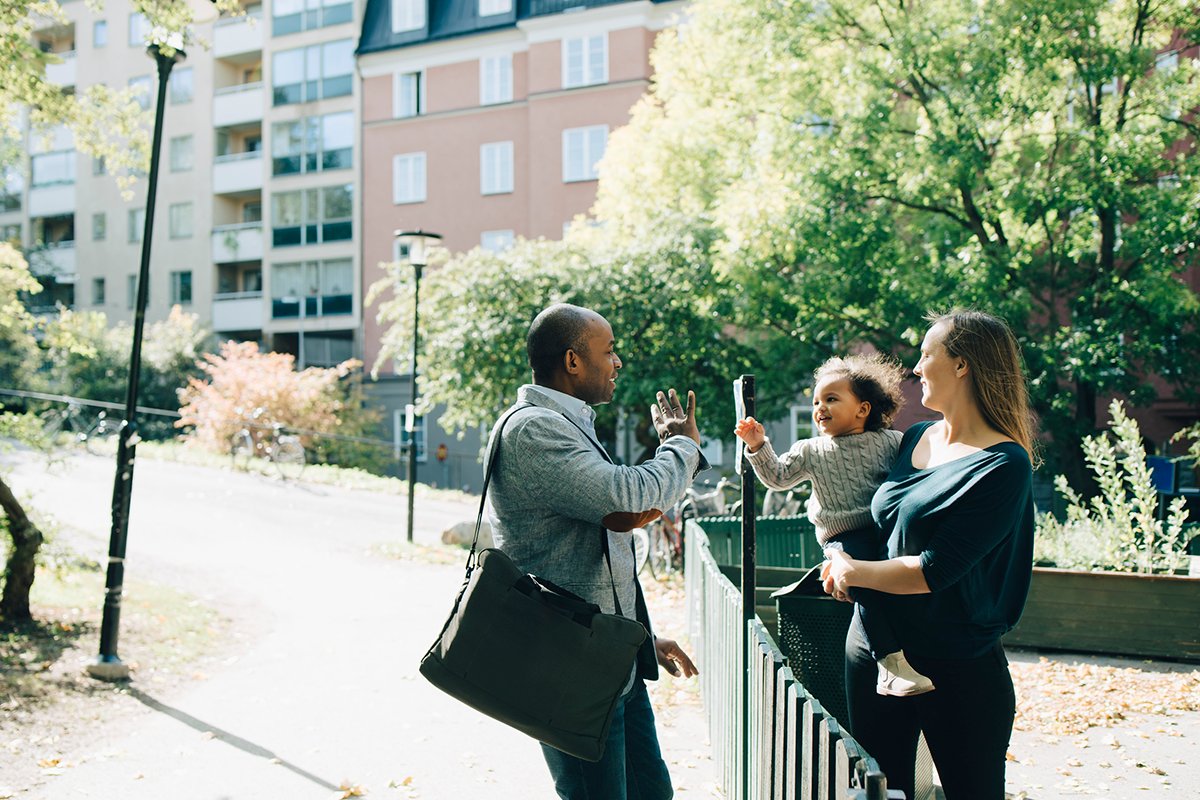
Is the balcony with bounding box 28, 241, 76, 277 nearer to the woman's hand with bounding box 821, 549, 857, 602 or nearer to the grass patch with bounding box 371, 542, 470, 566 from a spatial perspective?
the grass patch with bounding box 371, 542, 470, 566

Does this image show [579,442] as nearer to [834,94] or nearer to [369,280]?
[834,94]

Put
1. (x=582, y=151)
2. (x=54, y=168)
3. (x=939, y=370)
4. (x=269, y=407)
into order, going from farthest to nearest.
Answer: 1. (x=54, y=168)
2. (x=582, y=151)
3. (x=269, y=407)
4. (x=939, y=370)

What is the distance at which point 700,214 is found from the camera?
51.0 ft

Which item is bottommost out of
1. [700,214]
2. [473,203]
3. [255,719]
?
[255,719]

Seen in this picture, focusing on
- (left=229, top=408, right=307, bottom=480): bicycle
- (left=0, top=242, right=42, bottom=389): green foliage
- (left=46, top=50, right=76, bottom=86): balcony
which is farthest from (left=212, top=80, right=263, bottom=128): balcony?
(left=0, top=242, right=42, bottom=389): green foliage

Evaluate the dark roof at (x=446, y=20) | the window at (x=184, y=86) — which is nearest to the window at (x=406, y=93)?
the dark roof at (x=446, y=20)

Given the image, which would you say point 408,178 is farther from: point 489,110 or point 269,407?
point 269,407

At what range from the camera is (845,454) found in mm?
3055

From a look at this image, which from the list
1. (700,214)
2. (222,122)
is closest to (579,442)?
(700,214)

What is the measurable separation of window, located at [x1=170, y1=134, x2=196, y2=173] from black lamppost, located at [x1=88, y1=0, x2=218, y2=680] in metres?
31.5

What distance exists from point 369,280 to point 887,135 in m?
21.3

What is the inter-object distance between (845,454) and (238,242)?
3404cm

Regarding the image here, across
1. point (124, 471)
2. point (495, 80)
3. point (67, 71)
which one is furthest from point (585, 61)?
point (67, 71)

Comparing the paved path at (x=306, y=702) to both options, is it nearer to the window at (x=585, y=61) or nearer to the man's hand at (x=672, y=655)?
the man's hand at (x=672, y=655)
